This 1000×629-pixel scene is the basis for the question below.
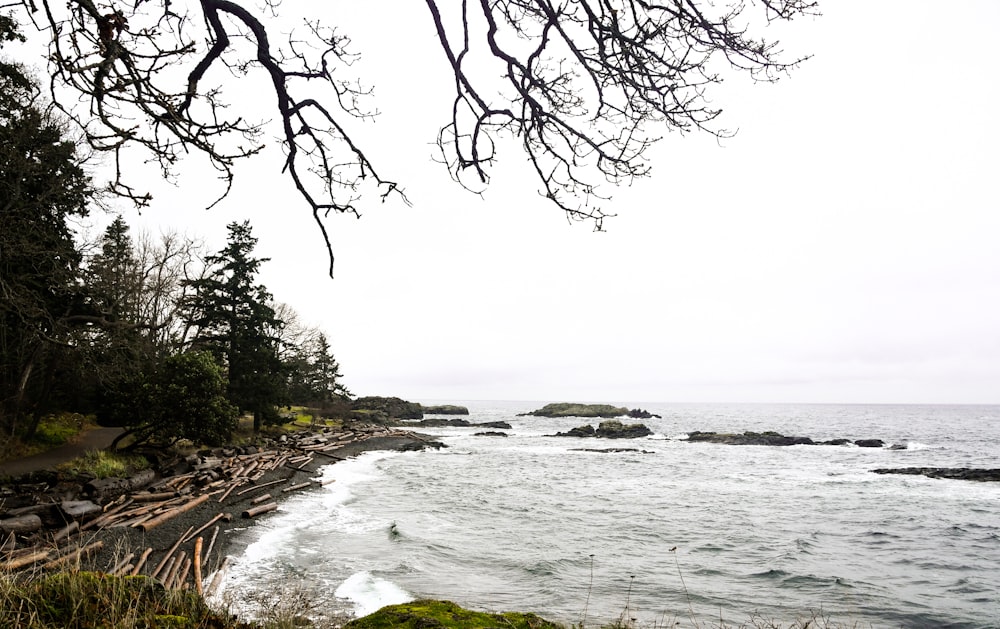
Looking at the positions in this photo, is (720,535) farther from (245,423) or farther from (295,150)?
(245,423)

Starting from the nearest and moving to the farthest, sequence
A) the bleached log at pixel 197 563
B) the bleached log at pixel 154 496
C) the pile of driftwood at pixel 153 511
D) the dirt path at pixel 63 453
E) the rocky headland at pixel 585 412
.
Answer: the bleached log at pixel 197 563
the pile of driftwood at pixel 153 511
the bleached log at pixel 154 496
the dirt path at pixel 63 453
the rocky headland at pixel 585 412

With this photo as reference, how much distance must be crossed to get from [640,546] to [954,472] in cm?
2851

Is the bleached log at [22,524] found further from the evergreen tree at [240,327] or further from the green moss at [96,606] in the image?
the evergreen tree at [240,327]

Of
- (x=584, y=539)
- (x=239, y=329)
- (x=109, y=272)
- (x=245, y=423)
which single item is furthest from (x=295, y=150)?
(x=245, y=423)

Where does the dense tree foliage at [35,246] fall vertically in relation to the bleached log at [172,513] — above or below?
above

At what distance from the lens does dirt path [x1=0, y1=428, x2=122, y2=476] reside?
15880 millimetres

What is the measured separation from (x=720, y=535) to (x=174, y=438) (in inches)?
792

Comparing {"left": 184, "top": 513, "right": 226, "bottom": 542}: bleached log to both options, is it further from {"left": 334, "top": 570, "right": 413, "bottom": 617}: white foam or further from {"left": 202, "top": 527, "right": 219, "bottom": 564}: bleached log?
{"left": 334, "top": 570, "right": 413, "bottom": 617}: white foam

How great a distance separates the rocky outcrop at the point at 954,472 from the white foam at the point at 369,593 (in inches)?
1336

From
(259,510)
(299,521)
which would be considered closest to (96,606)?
(299,521)

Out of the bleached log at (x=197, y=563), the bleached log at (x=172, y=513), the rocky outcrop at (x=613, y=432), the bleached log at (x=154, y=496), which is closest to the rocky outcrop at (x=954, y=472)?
the rocky outcrop at (x=613, y=432)

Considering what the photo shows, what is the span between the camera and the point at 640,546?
14469 millimetres

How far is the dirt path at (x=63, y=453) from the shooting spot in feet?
52.1

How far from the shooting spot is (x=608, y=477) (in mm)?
28984
